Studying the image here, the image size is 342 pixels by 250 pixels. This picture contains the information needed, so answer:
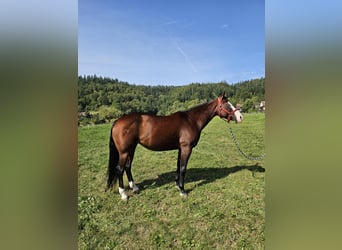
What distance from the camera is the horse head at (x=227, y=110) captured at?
260 cm

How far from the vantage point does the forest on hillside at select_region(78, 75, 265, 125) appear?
7.67 ft

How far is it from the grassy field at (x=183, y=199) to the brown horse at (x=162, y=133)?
71 millimetres

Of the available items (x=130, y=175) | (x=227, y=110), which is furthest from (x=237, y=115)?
(x=130, y=175)

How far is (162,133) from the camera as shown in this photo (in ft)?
8.36

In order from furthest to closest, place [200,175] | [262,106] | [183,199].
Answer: [200,175] < [183,199] < [262,106]

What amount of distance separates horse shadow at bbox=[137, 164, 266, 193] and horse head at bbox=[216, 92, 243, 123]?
0.45 m

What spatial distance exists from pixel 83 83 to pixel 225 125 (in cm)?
123

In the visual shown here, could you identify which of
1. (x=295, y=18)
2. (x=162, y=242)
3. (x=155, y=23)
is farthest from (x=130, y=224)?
(x=295, y=18)

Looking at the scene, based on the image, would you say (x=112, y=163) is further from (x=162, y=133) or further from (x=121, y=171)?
(x=162, y=133)

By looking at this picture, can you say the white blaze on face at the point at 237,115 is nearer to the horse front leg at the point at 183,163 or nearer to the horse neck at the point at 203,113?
the horse neck at the point at 203,113

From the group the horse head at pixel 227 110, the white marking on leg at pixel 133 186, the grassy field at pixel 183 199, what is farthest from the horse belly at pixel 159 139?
the horse head at pixel 227 110

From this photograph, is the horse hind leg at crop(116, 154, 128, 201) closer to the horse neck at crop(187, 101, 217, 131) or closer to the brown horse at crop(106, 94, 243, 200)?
the brown horse at crop(106, 94, 243, 200)

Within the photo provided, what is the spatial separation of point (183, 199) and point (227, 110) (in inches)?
33.0

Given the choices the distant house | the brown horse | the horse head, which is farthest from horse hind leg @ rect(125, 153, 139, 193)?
the distant house
